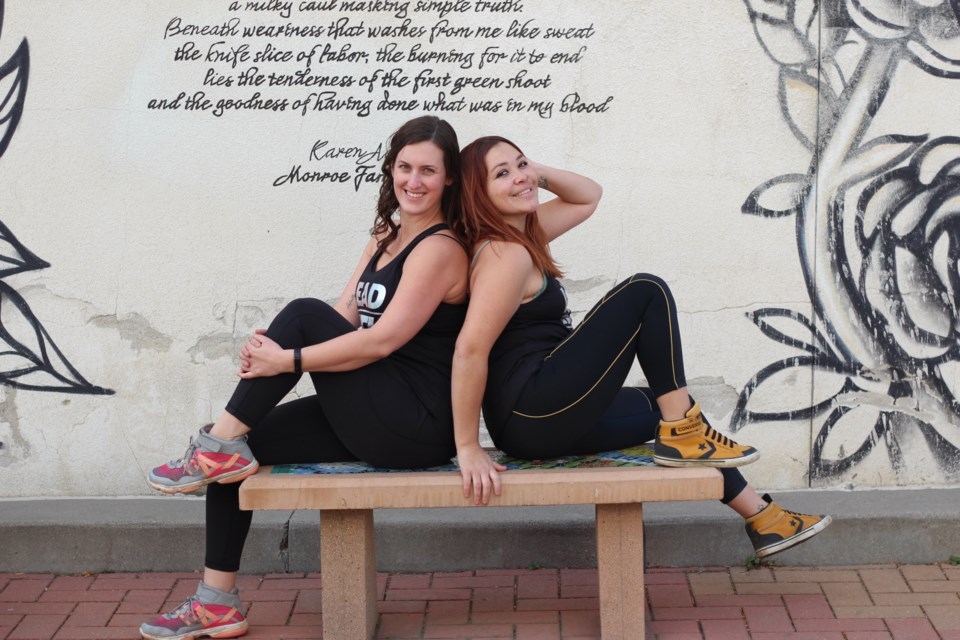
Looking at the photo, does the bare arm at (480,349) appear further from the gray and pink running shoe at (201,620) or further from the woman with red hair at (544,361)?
Answer: the gray and pink running shoe at (201,620)

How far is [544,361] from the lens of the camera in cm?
358

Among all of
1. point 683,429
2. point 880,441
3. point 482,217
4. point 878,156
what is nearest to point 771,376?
point 880,441

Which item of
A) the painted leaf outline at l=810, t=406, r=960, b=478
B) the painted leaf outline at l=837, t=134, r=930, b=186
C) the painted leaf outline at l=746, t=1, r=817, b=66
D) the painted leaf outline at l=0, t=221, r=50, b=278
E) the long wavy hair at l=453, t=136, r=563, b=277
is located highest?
the painted leaf outline at l=746, t=1, r=817, b=66

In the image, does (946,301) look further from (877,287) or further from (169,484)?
(169,484)

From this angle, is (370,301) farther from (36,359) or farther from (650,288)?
(36,359)

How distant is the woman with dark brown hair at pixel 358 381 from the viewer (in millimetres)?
3504

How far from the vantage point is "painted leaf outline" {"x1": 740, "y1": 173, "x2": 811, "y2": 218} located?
4.73 m

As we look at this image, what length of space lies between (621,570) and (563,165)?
6.07ft

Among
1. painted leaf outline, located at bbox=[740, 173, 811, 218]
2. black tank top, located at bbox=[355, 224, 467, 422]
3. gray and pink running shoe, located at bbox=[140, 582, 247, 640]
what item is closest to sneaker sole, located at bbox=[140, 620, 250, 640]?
gray and pink running shoe, located at bbox=[140, 582, 247, 640]

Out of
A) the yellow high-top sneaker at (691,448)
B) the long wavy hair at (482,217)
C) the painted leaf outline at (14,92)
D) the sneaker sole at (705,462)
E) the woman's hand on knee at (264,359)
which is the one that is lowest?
the sneaker sole at (705,462)

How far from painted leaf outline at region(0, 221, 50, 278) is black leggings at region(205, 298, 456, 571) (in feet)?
5.55

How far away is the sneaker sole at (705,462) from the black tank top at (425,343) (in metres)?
0.68

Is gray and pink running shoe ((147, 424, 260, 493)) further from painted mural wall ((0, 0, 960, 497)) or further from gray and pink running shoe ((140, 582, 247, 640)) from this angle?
painted mural wall ((0, 0, 960, 497))

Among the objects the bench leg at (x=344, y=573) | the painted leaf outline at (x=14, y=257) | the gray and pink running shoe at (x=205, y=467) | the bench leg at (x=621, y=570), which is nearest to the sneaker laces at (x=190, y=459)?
the gray and pink running shoe at (x=205, y=467)
